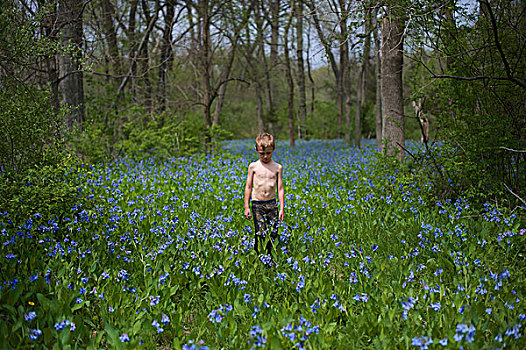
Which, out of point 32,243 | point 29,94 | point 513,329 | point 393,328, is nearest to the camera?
point 513,329

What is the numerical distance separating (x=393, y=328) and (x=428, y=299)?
0.46 m

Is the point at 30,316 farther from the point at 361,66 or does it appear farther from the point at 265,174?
the point at 361,66

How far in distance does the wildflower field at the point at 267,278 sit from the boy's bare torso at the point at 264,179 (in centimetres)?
51

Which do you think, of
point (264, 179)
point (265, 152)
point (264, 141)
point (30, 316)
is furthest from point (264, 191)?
point (30, 316)

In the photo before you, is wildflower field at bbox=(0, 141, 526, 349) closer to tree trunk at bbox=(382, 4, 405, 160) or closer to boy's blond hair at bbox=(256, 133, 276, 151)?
boy's blond hair at bbox=(256, 133, 276, 151)

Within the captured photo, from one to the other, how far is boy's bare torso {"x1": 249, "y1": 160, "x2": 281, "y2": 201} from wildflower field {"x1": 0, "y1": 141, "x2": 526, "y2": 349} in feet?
1.69

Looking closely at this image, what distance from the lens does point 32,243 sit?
12.8 ft

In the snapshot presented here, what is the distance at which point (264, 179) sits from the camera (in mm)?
3852

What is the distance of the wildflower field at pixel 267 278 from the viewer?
244 centimetres

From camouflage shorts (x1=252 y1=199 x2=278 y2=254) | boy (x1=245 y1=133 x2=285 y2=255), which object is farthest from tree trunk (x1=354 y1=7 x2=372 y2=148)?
camouflage shorts (x1=252 y1=199 x2=278 y2=254)

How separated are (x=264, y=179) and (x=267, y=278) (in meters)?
1.03

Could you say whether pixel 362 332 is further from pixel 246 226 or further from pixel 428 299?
pixel 246 226

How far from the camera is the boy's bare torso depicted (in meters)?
3.86

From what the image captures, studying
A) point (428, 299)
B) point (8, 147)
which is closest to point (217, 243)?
point (428, 299)
